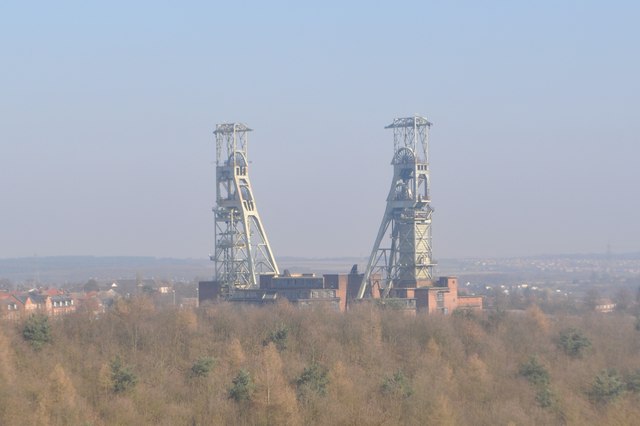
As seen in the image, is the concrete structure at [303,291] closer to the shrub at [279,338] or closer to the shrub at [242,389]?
the shrub at [279,338]

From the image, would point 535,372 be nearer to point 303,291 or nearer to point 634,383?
point 634,383

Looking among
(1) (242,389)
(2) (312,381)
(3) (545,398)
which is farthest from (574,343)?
(1) (242,389)

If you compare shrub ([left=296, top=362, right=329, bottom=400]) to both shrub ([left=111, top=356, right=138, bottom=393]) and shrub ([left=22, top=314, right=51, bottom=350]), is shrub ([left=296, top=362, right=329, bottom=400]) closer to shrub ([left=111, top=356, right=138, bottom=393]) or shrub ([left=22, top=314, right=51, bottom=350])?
shrub ([left=111, top=356, right=138, bottom=393])

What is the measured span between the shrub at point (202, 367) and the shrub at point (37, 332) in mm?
5775

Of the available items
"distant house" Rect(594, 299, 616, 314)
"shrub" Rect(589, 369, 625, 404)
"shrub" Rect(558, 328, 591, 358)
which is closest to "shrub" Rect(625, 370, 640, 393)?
"shrub" Rect(589, 369, 625, 404)

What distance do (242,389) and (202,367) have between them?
3722 millimetres

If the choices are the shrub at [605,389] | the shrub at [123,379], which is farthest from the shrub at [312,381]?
the shrub at [605,389]

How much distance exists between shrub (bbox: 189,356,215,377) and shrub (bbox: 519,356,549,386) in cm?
1152

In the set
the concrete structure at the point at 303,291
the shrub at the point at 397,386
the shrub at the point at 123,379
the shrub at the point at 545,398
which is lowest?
the shrub at the point at 545,398

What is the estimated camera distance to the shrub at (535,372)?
A: 4459 centimetres

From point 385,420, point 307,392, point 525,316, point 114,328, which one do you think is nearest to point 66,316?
point 114,328

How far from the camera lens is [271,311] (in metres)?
53.0

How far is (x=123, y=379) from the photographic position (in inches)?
1606

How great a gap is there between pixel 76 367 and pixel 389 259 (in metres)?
25.7
